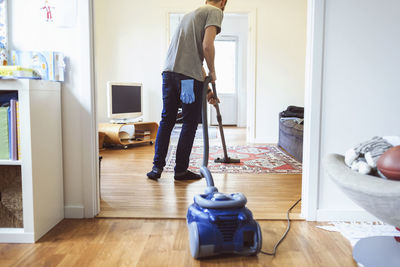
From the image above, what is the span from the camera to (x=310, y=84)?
5.86 feet

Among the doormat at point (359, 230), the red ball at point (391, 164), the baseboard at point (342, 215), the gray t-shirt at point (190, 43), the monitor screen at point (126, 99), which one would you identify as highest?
the gray t-shirt at point (190, 43)

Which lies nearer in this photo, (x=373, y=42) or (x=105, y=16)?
(x=373, y=42)

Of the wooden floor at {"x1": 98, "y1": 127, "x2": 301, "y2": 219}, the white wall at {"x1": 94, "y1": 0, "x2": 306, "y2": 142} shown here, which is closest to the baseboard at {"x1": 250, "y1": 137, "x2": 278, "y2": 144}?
the white wall at {"x1": 94, "y1": 0, "x2": 306, "y2": 142}

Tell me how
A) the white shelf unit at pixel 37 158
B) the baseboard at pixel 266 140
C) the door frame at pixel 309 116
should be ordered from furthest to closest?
1. the baseboard at pixel 266 140
2. the door frame at pixel 309 116
3. the white shelf unit at pixel 37 158

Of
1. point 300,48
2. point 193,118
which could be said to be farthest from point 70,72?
point 300,48

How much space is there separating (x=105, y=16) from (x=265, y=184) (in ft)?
12.3

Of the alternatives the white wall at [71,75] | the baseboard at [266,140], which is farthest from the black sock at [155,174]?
the baseboard at [266,140]

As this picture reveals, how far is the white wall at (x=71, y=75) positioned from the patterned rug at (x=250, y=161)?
4.20 ft

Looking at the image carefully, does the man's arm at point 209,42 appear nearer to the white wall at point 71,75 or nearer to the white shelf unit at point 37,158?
the white wall at point 71,75

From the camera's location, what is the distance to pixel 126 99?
4.66 metres

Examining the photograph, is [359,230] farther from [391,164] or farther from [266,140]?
[266,140]

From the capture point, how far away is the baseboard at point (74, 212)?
73.7 inches

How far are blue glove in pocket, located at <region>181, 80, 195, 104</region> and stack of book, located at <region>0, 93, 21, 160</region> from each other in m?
1.12

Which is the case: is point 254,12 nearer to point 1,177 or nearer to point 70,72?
point 70,72
